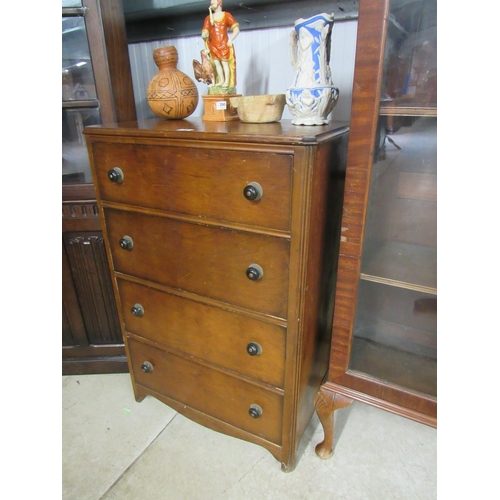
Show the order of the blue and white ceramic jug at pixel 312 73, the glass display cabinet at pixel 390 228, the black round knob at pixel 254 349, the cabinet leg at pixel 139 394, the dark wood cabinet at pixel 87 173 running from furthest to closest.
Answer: the cabinet leg at pixel 139 394 → the dark wood cabinet at pixel 87 173 → the black round knob at pixel 254 349 → the blue and white ceramic jug at pixel 312 73 → the glass display cabinet at pixel 390 228

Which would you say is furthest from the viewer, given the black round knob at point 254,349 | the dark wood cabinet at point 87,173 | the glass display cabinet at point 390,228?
the dark wood cabinet at point 87,173

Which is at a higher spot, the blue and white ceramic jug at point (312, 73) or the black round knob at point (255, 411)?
the blue and white ceramic jug at point (312, 73)

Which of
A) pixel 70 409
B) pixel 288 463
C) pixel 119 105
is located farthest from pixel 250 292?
pixel 70 409

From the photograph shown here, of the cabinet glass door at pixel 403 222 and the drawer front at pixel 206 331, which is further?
the drawer front at pixel 206 331

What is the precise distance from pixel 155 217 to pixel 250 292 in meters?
0.38

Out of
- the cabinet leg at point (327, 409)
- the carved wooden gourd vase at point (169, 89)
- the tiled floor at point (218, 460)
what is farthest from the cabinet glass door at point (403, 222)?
the carved wooden gourd vase at point (169, 89)

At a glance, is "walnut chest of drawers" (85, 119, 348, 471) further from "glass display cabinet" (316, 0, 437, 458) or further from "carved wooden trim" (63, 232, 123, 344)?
"carved wooden trim" (63, 232, 123, 344)

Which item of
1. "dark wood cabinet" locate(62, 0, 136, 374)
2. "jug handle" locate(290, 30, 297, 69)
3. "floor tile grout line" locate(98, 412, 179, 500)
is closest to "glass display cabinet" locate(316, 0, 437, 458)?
"jug handle" locate(290, 30, 297, 69)

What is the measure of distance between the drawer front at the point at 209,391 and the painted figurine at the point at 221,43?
3.17ft

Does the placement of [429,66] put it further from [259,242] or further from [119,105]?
[119,105]

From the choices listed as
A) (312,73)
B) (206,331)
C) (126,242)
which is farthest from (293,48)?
(206,331)

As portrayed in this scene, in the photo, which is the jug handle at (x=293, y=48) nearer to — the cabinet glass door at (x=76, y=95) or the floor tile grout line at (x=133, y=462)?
the cabinet glass door at (x=76, y=95)

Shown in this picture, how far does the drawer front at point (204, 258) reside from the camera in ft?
3.23
